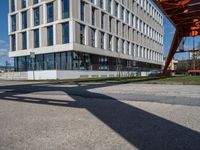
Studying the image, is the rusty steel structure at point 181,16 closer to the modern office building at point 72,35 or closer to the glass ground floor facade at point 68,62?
the glass ground floor facade at point 68,62

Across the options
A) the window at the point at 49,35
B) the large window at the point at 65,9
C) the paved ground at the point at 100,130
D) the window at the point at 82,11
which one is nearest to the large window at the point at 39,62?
the window at the point at 49,35

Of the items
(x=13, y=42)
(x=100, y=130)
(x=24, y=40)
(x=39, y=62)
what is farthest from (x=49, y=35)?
(x=100, y=130)

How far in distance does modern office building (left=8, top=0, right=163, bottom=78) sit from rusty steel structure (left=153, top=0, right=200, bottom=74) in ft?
46.3

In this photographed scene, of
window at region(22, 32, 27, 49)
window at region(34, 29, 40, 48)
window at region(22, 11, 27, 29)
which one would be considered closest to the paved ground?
window at region(34, 29, 40, 48)

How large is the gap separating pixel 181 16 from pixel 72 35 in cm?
1693

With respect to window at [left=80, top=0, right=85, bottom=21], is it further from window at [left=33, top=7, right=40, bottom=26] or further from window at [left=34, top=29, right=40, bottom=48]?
window at [left=34, top=29, right=40, bottom=48]

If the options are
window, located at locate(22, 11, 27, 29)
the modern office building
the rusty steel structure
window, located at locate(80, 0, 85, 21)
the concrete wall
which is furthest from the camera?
window, located at locate(22, 11, 27, 29)

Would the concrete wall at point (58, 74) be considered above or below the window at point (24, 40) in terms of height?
below

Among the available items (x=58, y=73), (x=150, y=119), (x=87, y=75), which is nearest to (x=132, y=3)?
(x=87, y=75)

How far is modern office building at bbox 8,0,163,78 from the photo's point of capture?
1275 inches

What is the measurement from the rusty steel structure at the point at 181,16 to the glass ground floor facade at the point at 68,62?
1378cm

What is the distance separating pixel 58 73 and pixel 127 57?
22262mm

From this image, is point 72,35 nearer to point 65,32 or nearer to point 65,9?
point 65,32

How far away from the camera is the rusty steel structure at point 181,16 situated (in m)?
14.9
